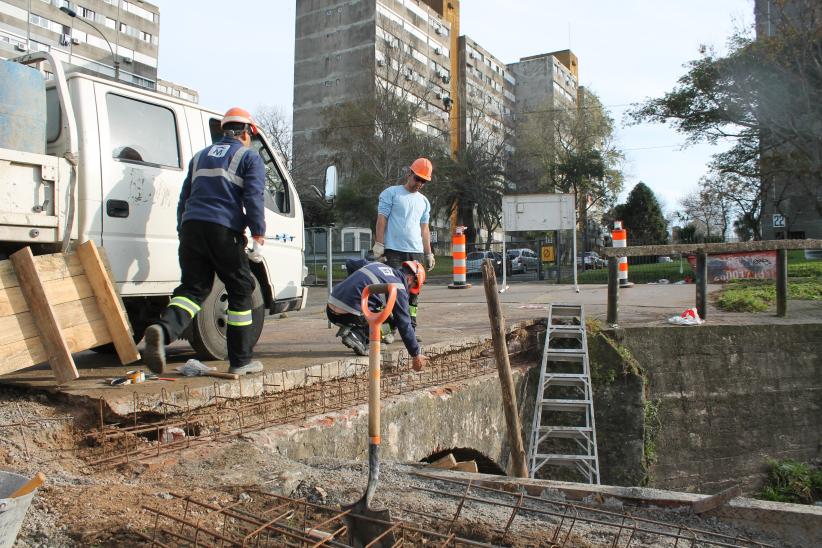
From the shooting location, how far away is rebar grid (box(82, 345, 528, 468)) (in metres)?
3.50

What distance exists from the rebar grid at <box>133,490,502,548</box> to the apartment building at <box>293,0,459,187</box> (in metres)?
51.6

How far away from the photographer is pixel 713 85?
25.0m

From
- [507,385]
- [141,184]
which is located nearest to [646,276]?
[507,385]

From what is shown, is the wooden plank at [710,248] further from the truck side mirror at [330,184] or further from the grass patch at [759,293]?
the truck side mirror at [330,184]

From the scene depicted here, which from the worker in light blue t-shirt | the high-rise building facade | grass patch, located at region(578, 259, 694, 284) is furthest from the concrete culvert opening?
the high-rise building facade

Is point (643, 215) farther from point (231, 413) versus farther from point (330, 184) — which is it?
point (231, 413)

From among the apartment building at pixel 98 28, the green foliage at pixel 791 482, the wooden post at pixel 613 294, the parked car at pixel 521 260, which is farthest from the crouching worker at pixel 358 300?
the apartment building at pixel 98 28

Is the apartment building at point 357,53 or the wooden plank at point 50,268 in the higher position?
the apartment building at point 357,53

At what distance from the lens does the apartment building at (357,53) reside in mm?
56406

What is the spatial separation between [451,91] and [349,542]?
68.6 metres

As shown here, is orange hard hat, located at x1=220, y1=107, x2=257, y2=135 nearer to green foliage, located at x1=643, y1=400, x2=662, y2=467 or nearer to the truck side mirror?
the truck side mirror

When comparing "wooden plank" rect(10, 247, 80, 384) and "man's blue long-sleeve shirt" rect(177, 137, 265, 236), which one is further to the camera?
"man's blue long-sleeve shirt" rect(177, 137, 265, 236)

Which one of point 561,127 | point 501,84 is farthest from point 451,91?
point 561,127

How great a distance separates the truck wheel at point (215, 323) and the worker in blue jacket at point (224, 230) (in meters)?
0.43
